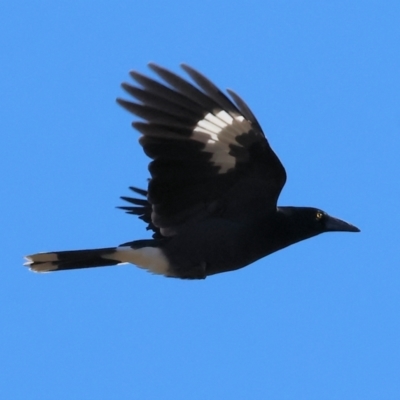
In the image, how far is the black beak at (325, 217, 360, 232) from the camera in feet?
27.8

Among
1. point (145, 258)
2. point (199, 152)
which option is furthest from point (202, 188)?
point (145, 258)

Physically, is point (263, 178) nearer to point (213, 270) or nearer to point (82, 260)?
point (213, 270)

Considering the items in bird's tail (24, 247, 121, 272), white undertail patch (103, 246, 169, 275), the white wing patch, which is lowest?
white undertail patch (103, 246, 169, 275)

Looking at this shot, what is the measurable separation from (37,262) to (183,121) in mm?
1652

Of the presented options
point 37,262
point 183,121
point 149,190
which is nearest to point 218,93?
point 183,121

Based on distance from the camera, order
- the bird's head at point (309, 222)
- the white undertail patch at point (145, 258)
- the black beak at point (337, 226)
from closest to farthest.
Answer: the white undertail patch at point (145, 258) → the bird's head at point (309, 222) → the black beak at point (337, 226)

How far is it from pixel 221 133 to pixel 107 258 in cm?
130

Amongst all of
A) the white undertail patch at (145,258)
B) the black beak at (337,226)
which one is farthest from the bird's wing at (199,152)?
the black beak at (337,226)

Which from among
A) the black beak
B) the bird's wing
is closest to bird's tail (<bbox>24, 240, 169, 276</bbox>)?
the bird's wing

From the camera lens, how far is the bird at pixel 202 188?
24.9 ft

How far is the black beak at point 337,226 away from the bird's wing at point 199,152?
1.98 feet

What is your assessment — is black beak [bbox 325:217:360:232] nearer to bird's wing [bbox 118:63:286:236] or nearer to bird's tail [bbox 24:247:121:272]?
bird's wing [bbox 118:63:286:236]

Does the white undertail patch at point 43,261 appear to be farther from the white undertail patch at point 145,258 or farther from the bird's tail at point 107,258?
the white undertail patch at point 145,258

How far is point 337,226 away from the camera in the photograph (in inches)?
336
